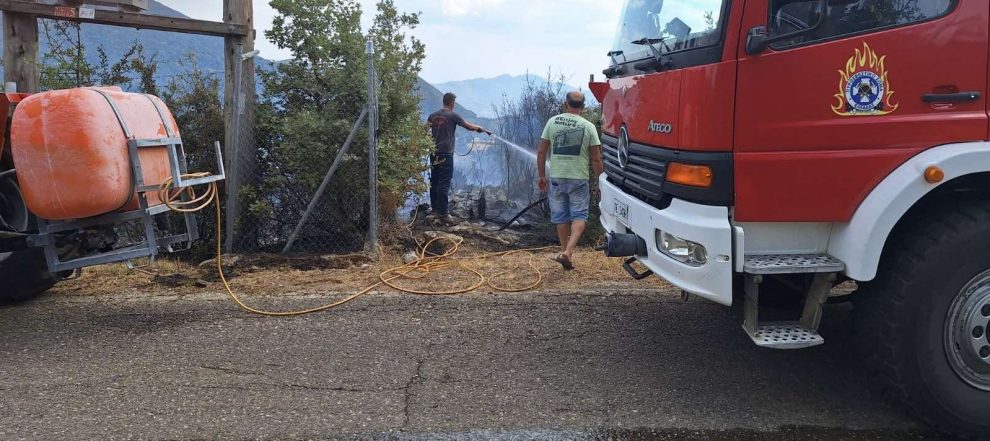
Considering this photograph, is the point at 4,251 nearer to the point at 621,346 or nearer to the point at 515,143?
the point at 621,346

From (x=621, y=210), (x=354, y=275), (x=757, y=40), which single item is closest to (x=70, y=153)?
(x=354, y=275)

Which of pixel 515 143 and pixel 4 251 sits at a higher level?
pixel 515 143

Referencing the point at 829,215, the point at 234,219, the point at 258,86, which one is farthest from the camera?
the point at 258,86

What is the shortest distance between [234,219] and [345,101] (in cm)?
171

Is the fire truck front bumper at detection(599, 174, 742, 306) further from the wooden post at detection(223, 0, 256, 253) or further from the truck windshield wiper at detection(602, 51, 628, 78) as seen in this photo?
the wooden post at detection(223, 0, 256, 253)

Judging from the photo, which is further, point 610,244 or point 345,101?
point 345,101

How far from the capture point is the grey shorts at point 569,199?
6.36 metres

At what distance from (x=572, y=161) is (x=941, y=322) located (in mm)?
3566

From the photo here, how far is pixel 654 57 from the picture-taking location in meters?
3.73

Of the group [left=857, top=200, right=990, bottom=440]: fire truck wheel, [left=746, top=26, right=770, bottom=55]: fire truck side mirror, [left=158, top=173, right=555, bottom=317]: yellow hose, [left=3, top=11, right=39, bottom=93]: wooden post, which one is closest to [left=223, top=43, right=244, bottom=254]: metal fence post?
[left=158, top=173, right=555, bottom=317]: yellow hose

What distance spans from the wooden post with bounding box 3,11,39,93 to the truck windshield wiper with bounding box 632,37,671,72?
20.5 feet

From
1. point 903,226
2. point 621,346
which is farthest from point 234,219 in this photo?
point 903,226

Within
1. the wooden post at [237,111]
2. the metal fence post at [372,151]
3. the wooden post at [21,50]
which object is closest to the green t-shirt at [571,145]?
the metal fence post at [372,151]

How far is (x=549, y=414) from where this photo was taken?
3537 millimetres
